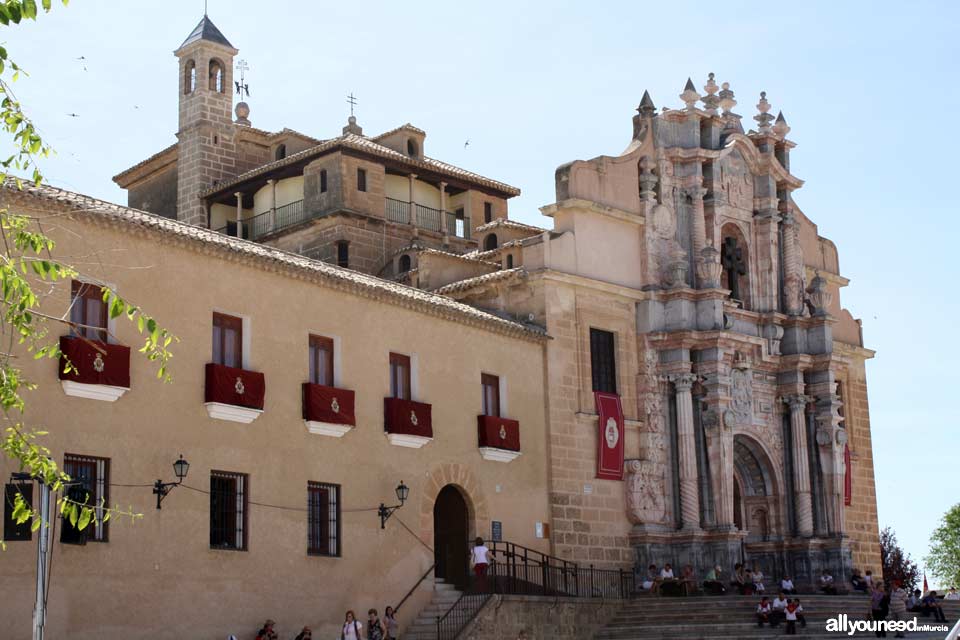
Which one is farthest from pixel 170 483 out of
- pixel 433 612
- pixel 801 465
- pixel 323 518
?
pixel 801 465

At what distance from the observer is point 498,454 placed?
102 feet

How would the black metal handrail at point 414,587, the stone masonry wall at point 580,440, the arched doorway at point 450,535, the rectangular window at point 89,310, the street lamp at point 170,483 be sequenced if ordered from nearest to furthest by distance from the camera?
1. the rectangular window at point 89,310
2. the street lamp at point 170,483
3. the black metal handrail at point 414,587
4. the arched doorway at point 450,535
5. the stone masonry wall at point 580,440

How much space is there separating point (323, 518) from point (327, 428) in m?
1.68

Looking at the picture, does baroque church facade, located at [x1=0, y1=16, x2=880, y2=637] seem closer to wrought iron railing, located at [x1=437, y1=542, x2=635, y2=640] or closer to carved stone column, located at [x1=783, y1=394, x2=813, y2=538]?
carved stone column, located at [x1=783, y1=394, x2=813, y2=538]

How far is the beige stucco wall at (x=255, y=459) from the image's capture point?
896 inches

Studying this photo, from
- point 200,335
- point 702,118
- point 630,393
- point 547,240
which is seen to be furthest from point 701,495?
point 200,335

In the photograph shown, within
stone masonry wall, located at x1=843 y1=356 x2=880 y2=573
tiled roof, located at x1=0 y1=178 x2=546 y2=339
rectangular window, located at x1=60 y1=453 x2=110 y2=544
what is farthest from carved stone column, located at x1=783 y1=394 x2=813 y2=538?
rectangular window, located at x1=60 y1=453 x2=110 y2=544

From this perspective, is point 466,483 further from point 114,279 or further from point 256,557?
point 114,279

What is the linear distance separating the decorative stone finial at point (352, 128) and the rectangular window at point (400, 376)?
15.7 m

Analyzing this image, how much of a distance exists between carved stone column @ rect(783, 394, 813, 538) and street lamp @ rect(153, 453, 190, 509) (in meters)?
19.1

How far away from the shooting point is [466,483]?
30203mm

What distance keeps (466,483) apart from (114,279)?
377 inches

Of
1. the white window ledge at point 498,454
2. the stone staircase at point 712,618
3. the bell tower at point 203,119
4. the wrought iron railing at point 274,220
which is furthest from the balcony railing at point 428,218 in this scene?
the stone staircase at point 712,618

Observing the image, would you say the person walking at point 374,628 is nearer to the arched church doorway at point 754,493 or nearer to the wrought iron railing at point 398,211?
the arched church doorway at point 754,493
